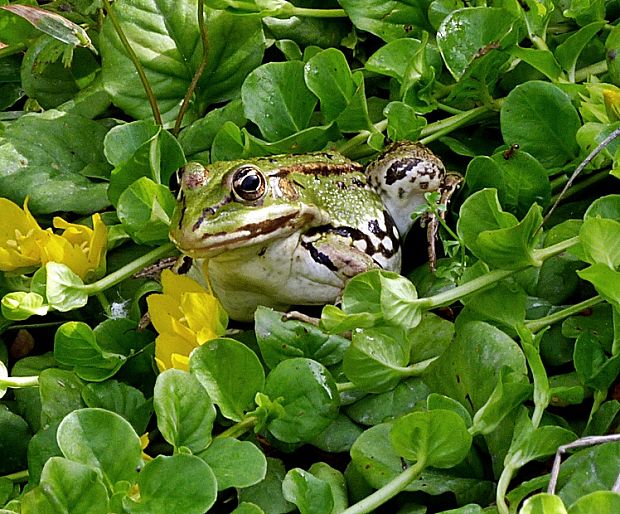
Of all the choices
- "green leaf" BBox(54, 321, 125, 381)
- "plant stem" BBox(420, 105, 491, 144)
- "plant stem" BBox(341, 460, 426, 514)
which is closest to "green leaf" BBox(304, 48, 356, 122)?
"plant stem" BBox(420, 105, 491, 144)

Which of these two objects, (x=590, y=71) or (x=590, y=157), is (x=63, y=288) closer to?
(x=590, y=157)

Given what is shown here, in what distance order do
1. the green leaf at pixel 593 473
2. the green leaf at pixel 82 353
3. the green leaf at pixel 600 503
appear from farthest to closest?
the green leaf at pixel 82 353 → the green leaf at pixel 593 473 → the green leaf at pixel 600 503

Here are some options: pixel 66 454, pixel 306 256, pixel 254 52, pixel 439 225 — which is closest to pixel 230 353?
pixel 66 454

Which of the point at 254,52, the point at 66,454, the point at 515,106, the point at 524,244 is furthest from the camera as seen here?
→ the point at 254,52

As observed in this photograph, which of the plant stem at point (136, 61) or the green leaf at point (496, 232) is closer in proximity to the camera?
the green leaf at point (496, 232)

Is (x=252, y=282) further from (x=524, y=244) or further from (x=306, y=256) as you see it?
(x=524, y=244)

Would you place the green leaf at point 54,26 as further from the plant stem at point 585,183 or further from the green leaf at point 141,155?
the plant stem at point 585,183

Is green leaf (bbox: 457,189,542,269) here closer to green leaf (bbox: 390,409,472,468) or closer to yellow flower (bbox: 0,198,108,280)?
green leaf (bbox: 390,409,472,468)

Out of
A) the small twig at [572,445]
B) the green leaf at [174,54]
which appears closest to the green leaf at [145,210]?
the green leaf at [174,54]
